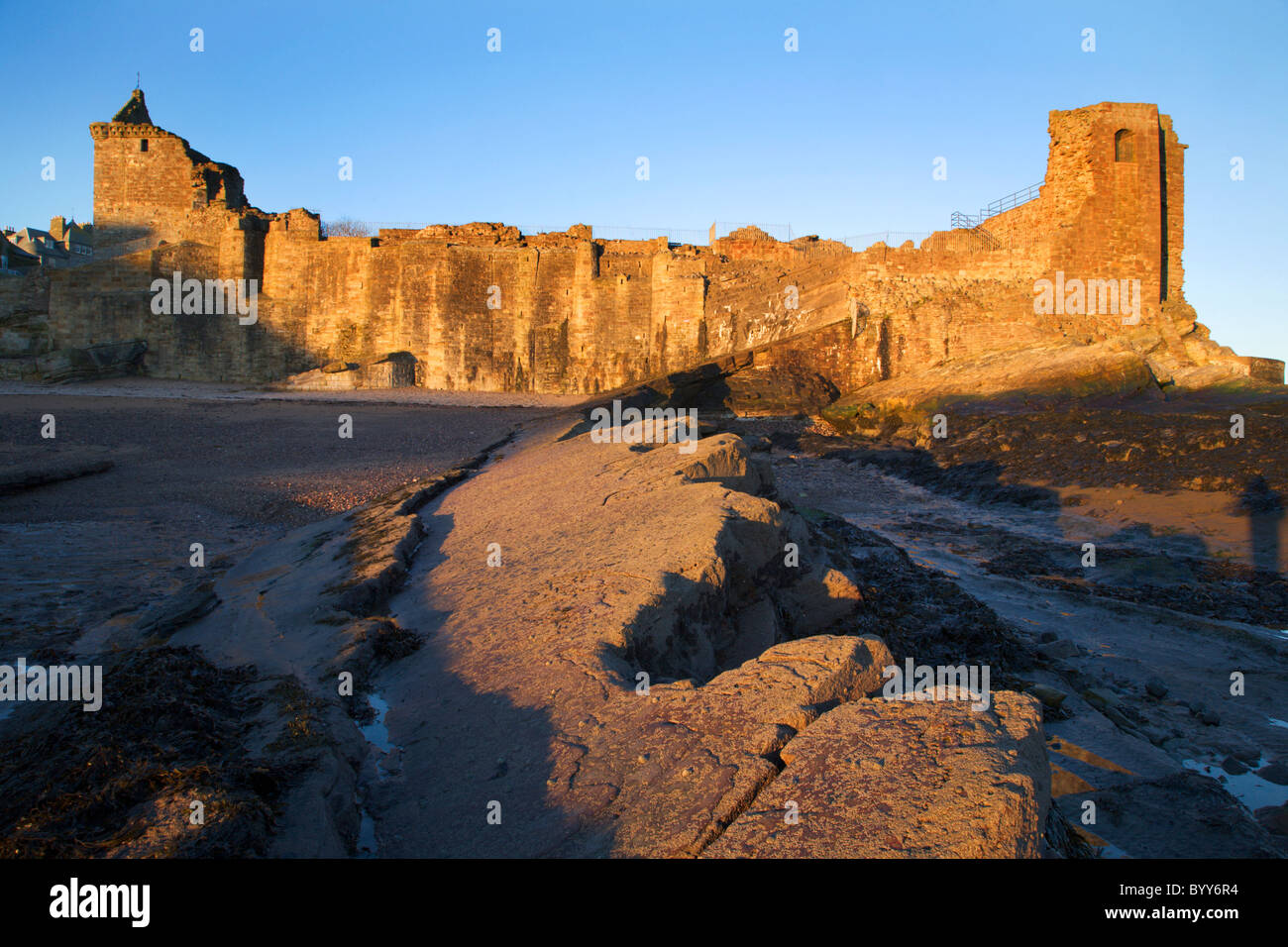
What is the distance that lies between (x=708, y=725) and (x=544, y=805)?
0.67 meters

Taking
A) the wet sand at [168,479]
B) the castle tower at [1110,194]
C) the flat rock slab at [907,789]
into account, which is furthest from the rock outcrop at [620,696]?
the castle tower at [1110,194]

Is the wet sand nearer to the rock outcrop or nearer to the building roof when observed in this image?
the rock outcrop

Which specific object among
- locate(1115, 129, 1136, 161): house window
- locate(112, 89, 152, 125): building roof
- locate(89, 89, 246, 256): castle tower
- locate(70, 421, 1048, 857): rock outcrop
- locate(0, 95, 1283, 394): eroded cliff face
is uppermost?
locate(112, 89, 152, 125): building roof

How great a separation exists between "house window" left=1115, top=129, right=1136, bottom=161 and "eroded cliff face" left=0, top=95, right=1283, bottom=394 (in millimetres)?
42

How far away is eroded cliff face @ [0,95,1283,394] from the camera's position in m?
20.5

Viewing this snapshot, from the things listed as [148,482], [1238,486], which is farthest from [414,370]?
[1238,486]

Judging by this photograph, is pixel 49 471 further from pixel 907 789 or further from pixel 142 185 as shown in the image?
pixel 142 185

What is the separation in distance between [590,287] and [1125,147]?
51.9 feet

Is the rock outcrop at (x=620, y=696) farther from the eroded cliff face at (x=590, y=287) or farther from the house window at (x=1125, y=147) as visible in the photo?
the house window at (x=1125, y=147)

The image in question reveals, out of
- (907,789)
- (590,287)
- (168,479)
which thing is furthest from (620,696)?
(590,287)

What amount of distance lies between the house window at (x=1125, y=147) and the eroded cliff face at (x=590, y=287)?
4 centimetres

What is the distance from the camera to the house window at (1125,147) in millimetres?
20406

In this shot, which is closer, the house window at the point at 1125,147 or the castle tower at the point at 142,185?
the house window at the point at 1125,147

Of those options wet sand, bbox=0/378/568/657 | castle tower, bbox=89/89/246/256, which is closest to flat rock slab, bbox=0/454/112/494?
wet sand, bbox=0/378/568/657
